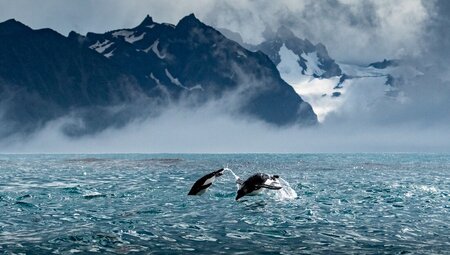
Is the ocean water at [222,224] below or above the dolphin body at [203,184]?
below

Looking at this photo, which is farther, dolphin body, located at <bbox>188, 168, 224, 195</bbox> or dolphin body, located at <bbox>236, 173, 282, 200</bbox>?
dolphin body, located at <bbox>188, 168, 224, 195</bbox>

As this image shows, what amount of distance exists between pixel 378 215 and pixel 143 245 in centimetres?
1400

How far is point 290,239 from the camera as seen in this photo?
20953mm

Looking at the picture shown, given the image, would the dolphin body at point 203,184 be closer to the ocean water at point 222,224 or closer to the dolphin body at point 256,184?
the ocean water at point 222,224

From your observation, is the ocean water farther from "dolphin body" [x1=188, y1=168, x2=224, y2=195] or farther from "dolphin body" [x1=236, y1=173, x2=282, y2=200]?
"dolphin body" [x1=188, y1=168, x2=224, y2=195]

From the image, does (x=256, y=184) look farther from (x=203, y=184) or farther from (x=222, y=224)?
(x=222, y=224)

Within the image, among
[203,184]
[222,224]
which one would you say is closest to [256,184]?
[203,184]

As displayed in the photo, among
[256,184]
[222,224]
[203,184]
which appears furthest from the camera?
[203,184]

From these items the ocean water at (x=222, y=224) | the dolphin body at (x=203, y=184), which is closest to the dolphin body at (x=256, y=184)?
the ocean water at (x=222, y=224)

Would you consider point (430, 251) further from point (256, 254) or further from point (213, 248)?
point (213, 248)

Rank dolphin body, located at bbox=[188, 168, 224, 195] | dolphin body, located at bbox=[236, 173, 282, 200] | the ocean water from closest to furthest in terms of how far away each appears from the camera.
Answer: the ocean water
dolphin body, located at bbox=[236, 173, 282, 200]
dolphin body, located at bbox=[188, 168, 224, 195]

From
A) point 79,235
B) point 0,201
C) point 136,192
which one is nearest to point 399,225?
point 79,235

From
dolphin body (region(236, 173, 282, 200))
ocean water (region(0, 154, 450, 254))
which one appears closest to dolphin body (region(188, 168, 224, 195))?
ocean water (region(0, 154, 450, 254))

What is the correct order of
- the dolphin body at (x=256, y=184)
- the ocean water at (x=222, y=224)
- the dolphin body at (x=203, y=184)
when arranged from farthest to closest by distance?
the dolphin body at (x=203, y=184) → the dolphin body at (x=256, y=184) → the ocean water at (x=222, y=224)
